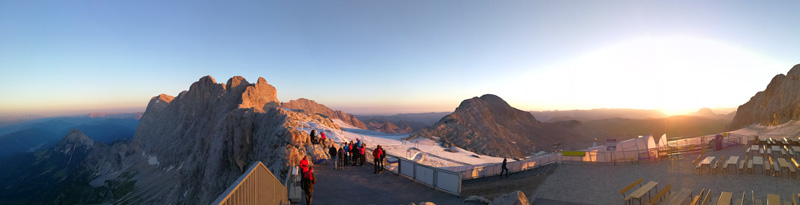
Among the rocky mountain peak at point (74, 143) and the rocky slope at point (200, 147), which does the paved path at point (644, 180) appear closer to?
the rocky slope at point (200, 147)

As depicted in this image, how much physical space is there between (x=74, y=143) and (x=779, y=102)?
272m

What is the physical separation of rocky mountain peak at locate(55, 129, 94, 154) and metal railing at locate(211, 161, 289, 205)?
23125cm

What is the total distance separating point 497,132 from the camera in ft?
281

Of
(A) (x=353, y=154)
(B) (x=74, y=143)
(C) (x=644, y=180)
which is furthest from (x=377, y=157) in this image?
(B) (x=74, y=143)

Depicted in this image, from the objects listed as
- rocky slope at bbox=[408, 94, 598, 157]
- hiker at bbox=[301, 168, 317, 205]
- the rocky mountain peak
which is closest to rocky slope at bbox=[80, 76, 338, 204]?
hiker at bbox=[301, 168, 317, 205]

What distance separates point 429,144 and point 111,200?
309 feet

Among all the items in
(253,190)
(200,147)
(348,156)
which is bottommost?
(200,147)

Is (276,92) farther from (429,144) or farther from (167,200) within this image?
(429,144)

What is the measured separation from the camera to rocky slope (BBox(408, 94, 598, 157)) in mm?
67312

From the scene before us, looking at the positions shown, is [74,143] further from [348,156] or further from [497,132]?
[348,156]

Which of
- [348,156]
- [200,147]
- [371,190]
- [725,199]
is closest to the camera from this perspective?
[725,199]

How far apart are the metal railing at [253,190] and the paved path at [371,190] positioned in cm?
347

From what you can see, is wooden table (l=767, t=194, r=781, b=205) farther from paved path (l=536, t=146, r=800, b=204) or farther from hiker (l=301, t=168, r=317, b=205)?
hiker (l=301, t=168, r=317, b=205)

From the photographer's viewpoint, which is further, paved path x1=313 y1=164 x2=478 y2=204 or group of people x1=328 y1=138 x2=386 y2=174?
group of people x1=328 y1=138 x2=386 y2=174
